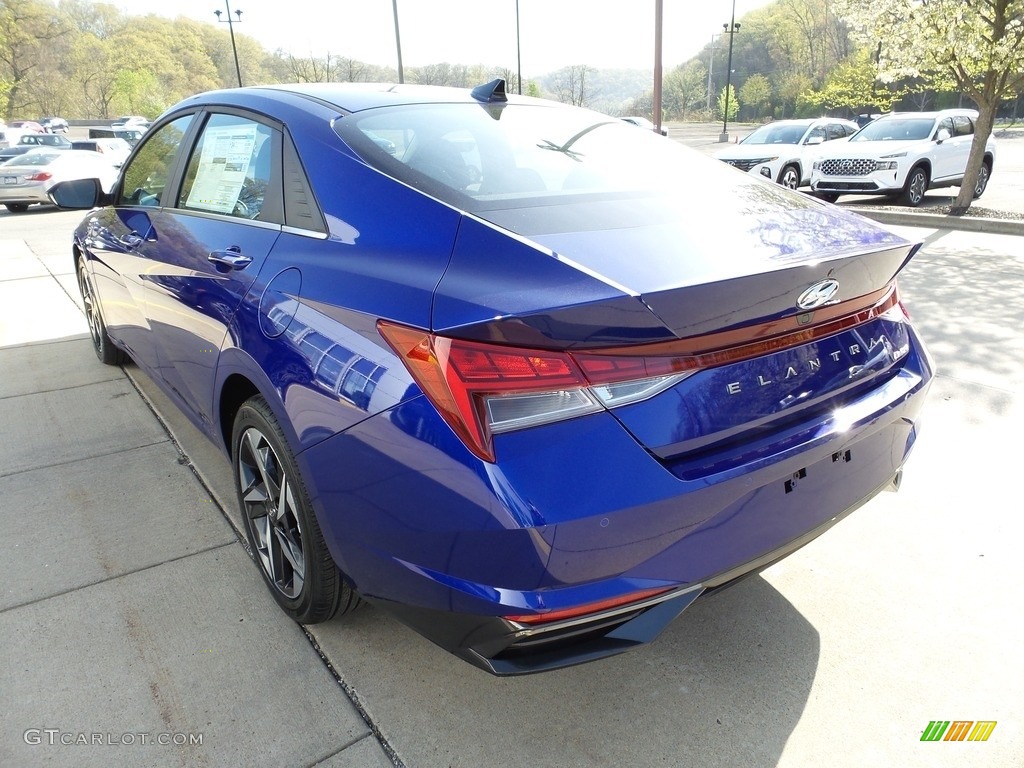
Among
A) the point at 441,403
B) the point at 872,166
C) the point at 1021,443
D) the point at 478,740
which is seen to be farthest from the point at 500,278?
the point at 872,166

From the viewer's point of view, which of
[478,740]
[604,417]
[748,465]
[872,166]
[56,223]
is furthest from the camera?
[56,223]

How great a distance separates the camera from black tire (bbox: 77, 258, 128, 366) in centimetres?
475

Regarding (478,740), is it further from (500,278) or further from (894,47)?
(894,47)

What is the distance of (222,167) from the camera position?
2.83 meters

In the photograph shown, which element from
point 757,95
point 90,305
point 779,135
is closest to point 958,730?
point 90,305

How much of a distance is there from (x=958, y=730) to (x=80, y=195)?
4.49 metres

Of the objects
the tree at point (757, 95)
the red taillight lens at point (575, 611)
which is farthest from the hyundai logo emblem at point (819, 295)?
the tree at point (757, 95)

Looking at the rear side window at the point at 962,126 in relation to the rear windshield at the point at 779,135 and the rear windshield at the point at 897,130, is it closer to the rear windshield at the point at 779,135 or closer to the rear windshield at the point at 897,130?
the rear windshield at the point at 897,130

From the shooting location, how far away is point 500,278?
62.9 inches

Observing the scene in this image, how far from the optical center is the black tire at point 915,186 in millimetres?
→ 11969

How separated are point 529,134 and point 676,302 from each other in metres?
1.34

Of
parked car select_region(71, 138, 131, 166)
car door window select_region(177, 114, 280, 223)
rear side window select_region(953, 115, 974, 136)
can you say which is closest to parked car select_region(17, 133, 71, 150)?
parked car select_region(71, 138, 131, 166)

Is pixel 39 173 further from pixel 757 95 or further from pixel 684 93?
pixel 684 93

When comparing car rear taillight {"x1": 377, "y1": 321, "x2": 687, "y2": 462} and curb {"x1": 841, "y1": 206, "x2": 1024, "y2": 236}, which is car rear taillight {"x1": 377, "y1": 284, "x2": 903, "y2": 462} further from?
curb {"x1": 841, "y1": 206, "x2": 1024, "y2": 236}
